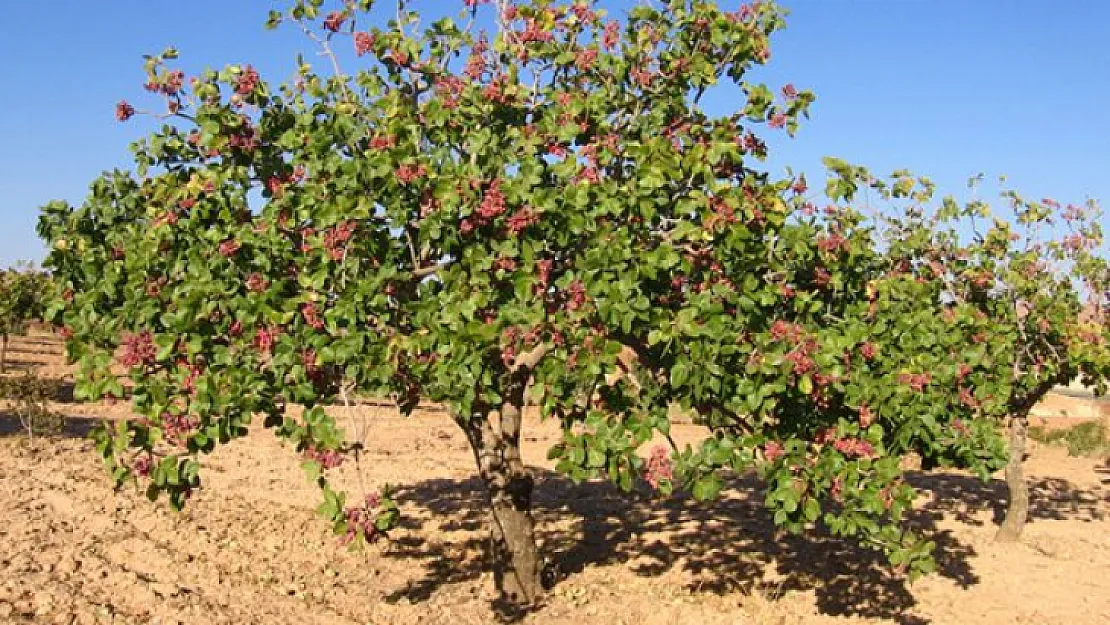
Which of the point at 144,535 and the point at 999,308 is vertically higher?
the point at 999,308

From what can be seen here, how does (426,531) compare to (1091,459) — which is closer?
(426,531)

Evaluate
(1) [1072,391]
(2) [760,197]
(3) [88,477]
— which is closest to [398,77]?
(2) [760,197]

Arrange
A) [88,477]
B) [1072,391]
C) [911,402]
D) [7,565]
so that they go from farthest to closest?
[1072,391]
[88,477]
[7,565]
[911,402]

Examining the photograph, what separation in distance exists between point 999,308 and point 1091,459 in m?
14.1

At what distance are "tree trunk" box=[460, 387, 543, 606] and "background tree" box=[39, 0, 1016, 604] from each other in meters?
1.93

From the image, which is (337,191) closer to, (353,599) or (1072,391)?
(353,599)

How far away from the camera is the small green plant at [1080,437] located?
80.7ft

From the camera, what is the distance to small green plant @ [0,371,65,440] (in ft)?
60.8

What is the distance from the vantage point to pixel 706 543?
13109 millimetres

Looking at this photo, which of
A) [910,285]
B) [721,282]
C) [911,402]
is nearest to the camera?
[721,282]

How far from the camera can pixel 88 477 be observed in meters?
15.3

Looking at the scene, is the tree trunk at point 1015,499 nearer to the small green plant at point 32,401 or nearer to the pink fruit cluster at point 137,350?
the pink fruit cluster at point 137,350

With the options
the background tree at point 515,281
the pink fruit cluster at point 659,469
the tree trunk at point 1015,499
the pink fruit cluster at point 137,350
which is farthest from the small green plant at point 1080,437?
the pink fruit cluster at point 137,350

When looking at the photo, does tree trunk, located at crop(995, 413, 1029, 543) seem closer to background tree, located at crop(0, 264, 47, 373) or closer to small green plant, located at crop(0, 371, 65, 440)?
small green plant, located at crop(0, 371, 65, 440)
